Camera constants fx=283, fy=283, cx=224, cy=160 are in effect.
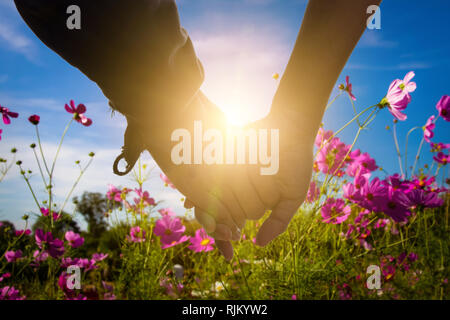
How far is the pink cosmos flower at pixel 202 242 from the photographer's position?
1.00 metres

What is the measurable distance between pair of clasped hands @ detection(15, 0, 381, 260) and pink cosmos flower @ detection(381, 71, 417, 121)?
278 mm

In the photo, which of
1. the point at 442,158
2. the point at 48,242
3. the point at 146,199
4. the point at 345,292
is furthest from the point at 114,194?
the point at 442,158

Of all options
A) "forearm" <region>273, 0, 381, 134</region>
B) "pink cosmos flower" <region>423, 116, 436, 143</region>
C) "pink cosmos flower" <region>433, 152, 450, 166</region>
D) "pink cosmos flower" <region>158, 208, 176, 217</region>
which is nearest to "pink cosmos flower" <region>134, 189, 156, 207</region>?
"pink cosmos flower" <region>158, 208, 176, 217</region>

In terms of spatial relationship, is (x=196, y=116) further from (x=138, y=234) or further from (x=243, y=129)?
(x=138, y=234)

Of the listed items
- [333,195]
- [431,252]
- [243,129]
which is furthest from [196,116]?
[431,252]

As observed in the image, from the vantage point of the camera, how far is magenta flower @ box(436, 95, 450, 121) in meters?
1.02

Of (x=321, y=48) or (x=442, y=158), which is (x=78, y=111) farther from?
(x=442, y=158)

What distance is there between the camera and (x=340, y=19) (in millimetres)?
480

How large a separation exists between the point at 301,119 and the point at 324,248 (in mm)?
504

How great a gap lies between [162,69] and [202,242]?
0.68 meters

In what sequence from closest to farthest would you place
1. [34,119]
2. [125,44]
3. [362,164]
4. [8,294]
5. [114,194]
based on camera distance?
[125,44] → [362,164] → [8,294] → [34,119] → [114,194]

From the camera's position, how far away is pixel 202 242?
39.9 inches

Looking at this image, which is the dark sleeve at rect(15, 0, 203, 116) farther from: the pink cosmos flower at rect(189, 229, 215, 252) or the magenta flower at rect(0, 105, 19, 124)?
the magenta flower at rect(0, 105, 19, 124)

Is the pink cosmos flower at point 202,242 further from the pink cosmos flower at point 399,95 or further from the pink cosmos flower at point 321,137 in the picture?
the pink cosmos flower at point 399,95
